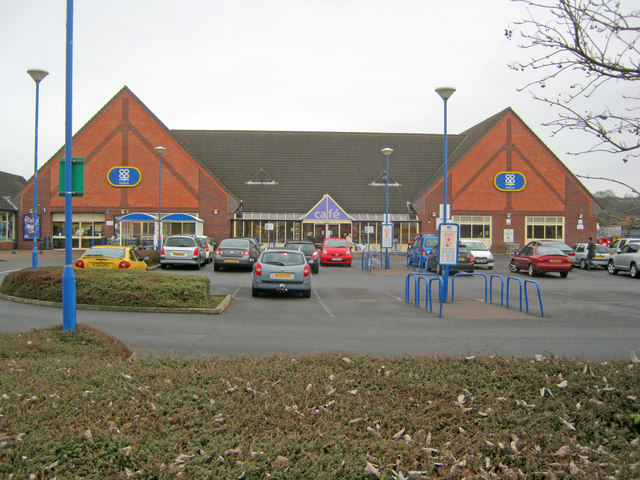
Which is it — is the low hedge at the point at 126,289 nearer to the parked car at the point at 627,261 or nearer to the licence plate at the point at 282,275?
the licence plate at the point at 282,275

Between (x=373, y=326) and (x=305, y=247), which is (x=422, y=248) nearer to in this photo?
(x=305, y=247)

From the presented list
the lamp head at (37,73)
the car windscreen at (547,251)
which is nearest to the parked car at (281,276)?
the lamp head at (37,73)

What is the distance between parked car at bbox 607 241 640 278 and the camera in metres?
26.4

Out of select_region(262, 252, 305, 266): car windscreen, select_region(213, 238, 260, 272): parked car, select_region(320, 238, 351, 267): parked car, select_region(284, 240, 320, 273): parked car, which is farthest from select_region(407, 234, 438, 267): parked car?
select_region(262, 252, 305, 266): car windscreen

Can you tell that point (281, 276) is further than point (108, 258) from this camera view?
No

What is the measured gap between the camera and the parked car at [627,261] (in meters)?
26.4

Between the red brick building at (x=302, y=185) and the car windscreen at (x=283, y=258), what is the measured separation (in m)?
23.7

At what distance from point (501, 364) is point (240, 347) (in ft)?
14.1

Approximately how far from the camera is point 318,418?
4.56m

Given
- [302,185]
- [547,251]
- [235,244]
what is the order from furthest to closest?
[302,185], [235,244], [547,251]

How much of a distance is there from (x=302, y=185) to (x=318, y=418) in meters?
43.4

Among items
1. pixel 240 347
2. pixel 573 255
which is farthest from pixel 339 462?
pixel 573 255

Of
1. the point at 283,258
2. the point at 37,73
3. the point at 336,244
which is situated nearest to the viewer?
the point at 283,258

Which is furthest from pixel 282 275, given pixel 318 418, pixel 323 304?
pixel 318 418
